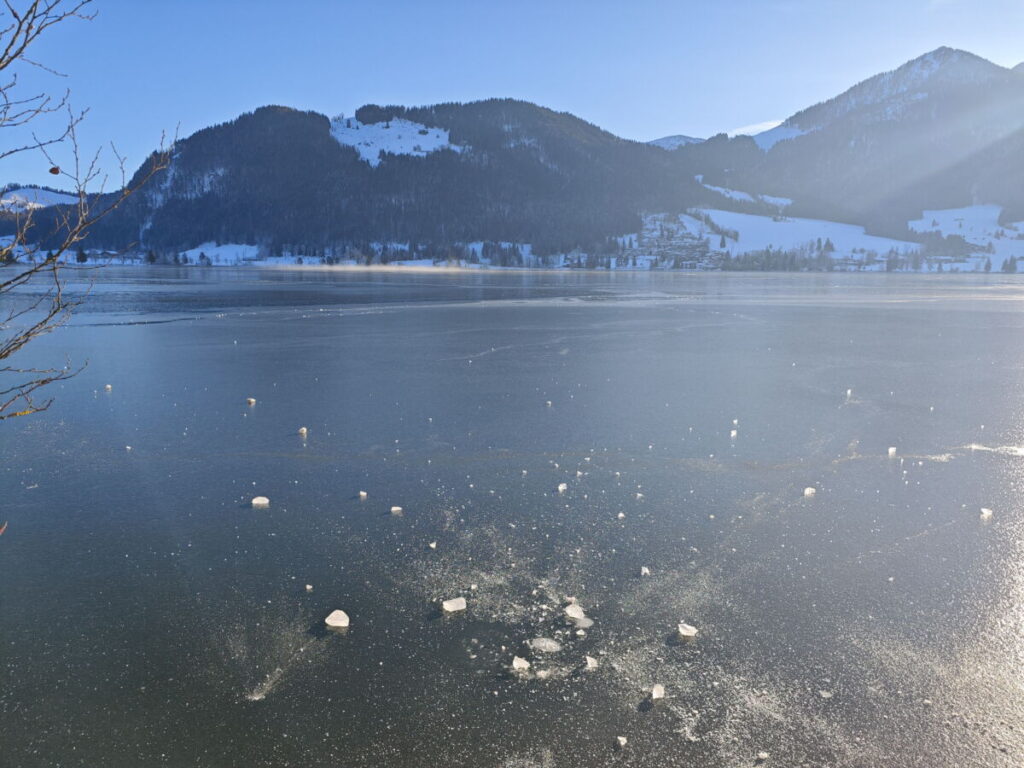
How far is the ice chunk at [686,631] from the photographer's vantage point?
549cm

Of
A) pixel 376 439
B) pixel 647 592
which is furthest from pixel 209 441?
pixel 647 592

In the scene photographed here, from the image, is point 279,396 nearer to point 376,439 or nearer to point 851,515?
point 376,439

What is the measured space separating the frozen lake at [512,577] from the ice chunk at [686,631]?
0.13 meters

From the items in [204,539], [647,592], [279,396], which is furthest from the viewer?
[279,396]

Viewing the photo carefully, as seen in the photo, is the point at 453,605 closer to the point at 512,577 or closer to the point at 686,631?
the point at 512,577

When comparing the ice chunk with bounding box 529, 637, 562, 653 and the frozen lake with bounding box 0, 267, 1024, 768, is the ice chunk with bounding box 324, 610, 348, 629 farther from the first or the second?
the ice chunk with bounding box 529, 637, 562, 653

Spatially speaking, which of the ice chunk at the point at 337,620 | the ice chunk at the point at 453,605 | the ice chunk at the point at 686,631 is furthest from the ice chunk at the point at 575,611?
the ice chunk at the point at 337,620

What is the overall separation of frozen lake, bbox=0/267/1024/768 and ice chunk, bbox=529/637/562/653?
53mm

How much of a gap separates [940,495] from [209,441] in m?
11.6

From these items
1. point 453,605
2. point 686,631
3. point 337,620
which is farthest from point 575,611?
point 337,620

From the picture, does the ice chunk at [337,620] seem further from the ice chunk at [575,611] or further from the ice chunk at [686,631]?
the ice chunk at [686,631]

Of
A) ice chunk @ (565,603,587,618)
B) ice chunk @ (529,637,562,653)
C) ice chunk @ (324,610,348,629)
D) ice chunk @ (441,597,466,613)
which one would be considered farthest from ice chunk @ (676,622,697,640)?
ice chunk @ (324,610,348,629)

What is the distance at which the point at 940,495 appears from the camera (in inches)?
337

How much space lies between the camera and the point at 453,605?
588 cm
